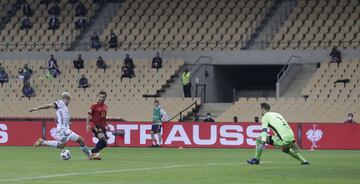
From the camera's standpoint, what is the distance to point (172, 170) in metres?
23.7

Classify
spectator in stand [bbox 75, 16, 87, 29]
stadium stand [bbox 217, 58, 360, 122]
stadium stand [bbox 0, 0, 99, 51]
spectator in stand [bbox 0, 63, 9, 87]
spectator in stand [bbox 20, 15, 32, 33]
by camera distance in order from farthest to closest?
1. spectator in stand [bbox 20, 15, 32, 33]
2. spectator in stand [bbox 75, 16, 87, 29]
3. stadium stand [bbox 0, 0, 99, 51]
4. spectator in stand [bbox 0, 63, 9, 87]
5. stadium stand [bbox 217, 58, 360, 122]

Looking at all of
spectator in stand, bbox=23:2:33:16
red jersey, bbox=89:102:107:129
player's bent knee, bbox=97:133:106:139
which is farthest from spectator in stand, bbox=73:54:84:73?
player's bent knee, bbox=97:133:106:139

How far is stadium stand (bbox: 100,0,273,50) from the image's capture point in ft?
173

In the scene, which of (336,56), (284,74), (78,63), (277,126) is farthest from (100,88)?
(277,126)

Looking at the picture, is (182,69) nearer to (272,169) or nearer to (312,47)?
(312,47)

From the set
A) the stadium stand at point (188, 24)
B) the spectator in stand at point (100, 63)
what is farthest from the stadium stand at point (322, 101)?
the spectator in stand at point (100, 63)

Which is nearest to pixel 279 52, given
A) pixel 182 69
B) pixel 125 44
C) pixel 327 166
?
A: pixel 182 69

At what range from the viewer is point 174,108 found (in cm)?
4784

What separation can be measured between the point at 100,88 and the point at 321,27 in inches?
437

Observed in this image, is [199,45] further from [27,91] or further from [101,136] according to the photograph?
[101,136]

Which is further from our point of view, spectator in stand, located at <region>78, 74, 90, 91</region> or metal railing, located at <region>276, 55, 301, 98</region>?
spectator in stand, located at <region>78, 74, 90, 91</region>

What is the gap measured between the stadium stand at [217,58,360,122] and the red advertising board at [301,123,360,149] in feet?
17.2

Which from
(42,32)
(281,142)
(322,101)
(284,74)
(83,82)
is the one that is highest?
(42,32)

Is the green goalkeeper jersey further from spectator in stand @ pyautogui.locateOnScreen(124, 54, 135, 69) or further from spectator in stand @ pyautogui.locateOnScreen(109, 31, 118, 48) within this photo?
spectator in stand @ pyautogui.locateOnScreen(109, 31, 118, 48)
